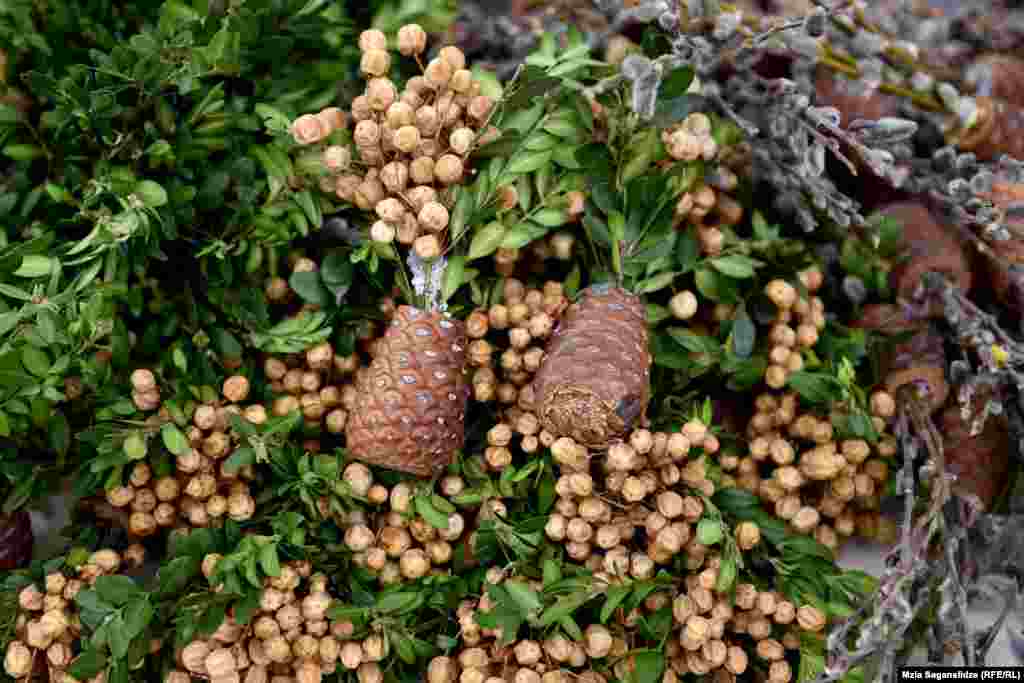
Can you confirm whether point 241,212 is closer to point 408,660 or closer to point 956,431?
point 408,660

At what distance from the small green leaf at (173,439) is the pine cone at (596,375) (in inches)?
13.8

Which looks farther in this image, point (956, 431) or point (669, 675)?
point (956, 431)

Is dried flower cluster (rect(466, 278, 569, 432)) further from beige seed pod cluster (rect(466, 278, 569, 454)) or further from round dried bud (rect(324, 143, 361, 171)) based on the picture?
round dried bud (rect(324, 143, 361, 171))

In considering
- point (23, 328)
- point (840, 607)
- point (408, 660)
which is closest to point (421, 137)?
point (23, 328)

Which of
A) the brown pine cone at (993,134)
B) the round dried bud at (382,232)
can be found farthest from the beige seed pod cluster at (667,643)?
the brown pine cone at (993,134)

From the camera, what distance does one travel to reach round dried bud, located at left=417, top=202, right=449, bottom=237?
33.8 inches

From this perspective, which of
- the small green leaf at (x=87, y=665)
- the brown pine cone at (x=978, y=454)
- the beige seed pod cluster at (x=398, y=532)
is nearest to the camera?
the small green leaf at (x=87, y=665)

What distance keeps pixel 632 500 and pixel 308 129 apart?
484mm

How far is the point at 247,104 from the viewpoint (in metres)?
1.01

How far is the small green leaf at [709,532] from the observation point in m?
0.88

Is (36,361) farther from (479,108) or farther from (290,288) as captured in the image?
(479,108)

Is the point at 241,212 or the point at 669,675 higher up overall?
the point at 241,212

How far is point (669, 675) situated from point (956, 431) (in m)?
0.45

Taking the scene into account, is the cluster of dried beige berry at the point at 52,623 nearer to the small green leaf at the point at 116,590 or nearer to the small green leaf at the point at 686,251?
the small green leaf at the point at 116,590
